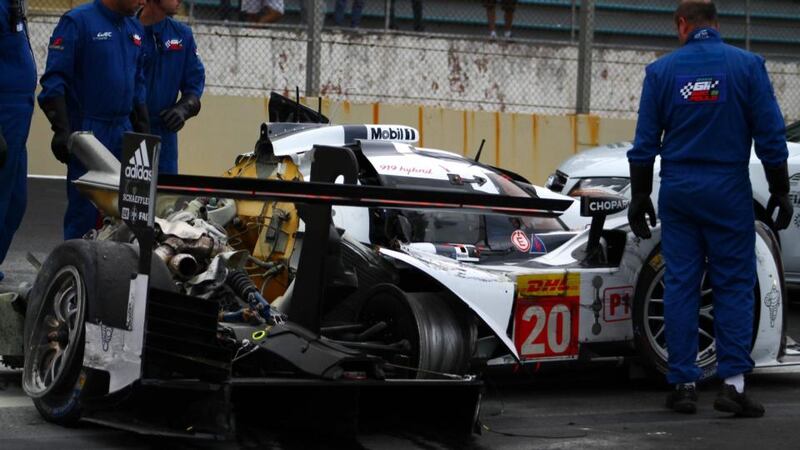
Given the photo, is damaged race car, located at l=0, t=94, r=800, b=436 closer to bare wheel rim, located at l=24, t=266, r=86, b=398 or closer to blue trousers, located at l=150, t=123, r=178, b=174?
bare wheel rim, located at l=24, t=266, r=86, b=398

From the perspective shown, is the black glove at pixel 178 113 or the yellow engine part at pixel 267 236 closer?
the yellow engine part at pixel 267 236

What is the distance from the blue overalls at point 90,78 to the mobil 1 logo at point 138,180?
2.50 metres

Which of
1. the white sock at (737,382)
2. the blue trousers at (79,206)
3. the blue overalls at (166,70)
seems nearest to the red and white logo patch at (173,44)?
the blue overalls at (166,70)

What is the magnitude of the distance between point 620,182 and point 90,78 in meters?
4.04

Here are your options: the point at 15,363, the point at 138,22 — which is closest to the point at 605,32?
the point at 138,22

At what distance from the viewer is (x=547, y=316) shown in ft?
20.6

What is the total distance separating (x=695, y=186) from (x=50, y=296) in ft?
9.53

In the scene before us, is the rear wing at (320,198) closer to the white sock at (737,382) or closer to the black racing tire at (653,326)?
the black racing tire at (653,326)

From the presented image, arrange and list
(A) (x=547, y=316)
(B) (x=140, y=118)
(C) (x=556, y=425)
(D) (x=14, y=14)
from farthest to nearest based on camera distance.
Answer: (B) (x=140, y=118) < (D) (x=14, y=14) < (A) (x=547, y=316) < (C) (x=556, y=425)

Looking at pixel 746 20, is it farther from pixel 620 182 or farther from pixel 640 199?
pixel 640 199

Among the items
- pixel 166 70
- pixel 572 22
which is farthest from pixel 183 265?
pixel 572 22

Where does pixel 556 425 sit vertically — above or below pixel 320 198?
below

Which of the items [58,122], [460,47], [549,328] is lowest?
[549,328]

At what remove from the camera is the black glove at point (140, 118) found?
7.96 metres
